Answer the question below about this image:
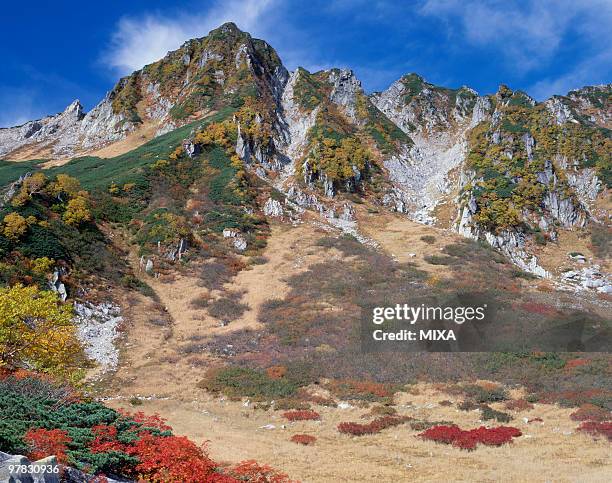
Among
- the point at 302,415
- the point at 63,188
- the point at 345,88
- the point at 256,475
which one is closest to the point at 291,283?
the point at 302,415

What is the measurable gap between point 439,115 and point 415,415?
102 meters

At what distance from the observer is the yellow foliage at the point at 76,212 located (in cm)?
4503

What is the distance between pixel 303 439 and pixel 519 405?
10.8m

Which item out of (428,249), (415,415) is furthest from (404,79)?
(415,415)

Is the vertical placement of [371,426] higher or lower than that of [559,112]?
lower

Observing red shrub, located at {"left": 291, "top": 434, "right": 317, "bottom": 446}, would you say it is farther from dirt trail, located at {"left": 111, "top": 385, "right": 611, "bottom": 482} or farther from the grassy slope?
the grassy slope

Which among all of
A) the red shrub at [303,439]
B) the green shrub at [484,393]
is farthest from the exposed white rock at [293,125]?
the red shrub at [303,439]

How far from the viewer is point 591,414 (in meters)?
19.7

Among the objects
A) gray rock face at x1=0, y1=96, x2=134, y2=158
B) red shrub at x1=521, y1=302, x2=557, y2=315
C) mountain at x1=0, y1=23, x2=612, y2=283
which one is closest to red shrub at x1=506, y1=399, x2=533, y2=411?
red shrub at x1=521, y1=302, x2=557, y2=315

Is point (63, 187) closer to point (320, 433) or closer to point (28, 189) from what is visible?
point (28, 189)

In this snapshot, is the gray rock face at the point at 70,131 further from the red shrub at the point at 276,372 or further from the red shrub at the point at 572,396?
the red shrub at the point at 572,396

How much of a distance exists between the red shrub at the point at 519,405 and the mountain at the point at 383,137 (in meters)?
36.4

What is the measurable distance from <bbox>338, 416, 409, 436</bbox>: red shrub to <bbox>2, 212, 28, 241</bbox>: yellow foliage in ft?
102

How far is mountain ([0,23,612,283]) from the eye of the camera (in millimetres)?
67750
